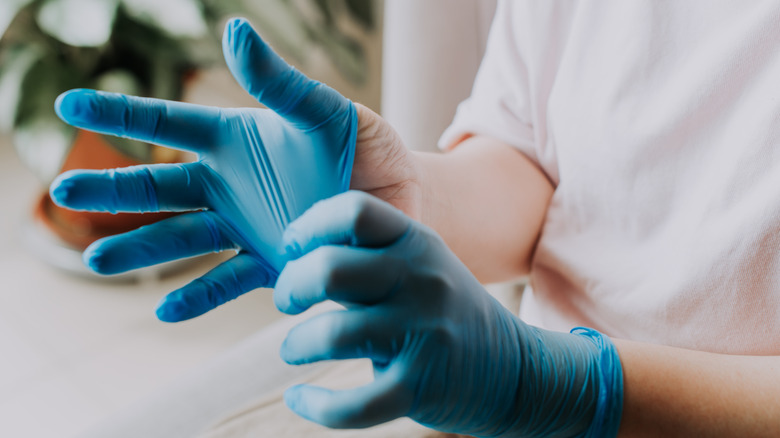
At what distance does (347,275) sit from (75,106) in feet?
0.80

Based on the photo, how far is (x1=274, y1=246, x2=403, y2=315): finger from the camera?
16.2 inches

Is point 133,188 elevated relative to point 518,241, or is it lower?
elevated

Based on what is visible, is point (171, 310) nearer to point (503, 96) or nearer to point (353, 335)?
point (353, 335)

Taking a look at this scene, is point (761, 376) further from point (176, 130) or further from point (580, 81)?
point (176, 130)

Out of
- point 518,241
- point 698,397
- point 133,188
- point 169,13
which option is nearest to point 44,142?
point 169,13

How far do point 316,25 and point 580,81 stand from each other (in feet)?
2.91

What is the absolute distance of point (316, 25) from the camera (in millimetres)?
1395

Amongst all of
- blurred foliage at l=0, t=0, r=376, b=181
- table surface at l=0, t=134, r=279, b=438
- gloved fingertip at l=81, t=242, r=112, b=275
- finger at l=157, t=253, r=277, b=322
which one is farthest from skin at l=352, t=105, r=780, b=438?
table surface at l=0, t=134, r=279, b=438

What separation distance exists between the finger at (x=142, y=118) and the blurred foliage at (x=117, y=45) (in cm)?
84

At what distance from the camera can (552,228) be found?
2.33 ft

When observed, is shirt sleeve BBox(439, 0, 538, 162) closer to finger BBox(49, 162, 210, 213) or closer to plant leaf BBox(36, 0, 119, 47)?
finger BBox(49, 162, 210, 213)

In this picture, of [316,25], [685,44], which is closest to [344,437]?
[685,44]

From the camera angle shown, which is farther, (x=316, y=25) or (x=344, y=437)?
(x=316, y=25)

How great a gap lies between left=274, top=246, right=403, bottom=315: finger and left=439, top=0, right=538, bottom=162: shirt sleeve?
15.0 inches
